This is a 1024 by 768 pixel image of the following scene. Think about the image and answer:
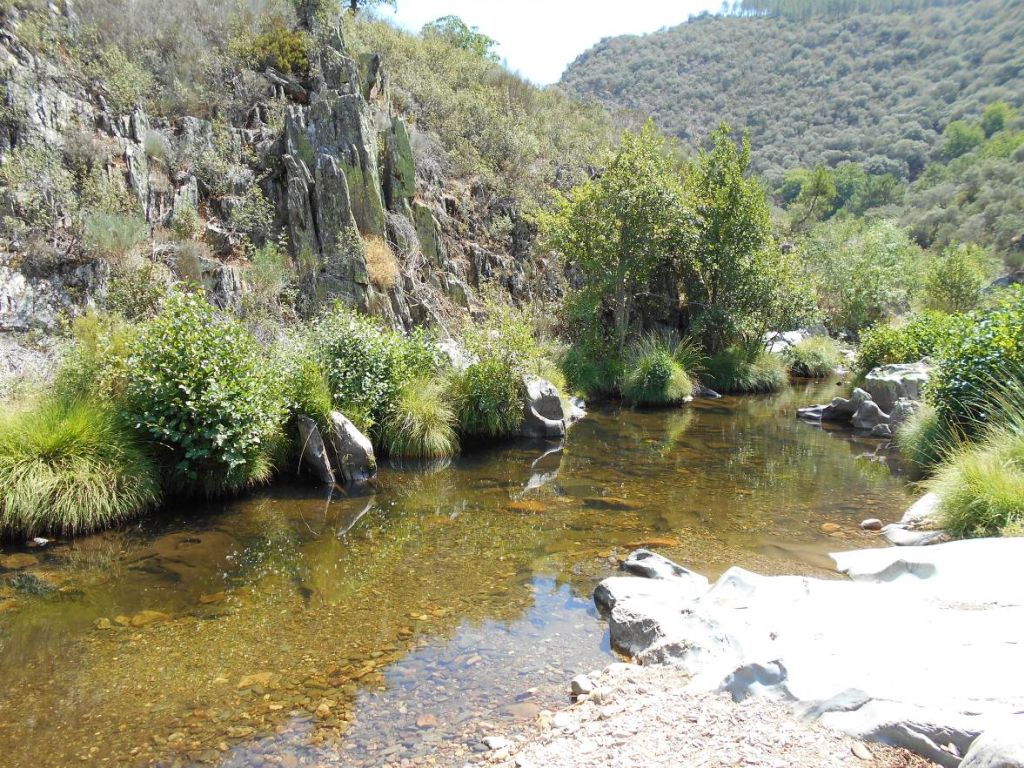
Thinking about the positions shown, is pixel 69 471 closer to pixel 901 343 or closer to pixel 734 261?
pixel 901 343

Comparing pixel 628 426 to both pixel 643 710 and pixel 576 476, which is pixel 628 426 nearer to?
pixel 576 476

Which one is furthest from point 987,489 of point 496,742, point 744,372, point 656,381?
point 744,372

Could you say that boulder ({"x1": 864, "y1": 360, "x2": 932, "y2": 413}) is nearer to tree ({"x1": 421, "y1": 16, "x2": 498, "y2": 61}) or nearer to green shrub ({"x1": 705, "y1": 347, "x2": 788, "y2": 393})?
green shrub ({"x1": 705, "y1": 347, "x2": 788, "y2": 393})

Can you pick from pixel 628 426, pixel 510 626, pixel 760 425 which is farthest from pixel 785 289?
pixel 510 626

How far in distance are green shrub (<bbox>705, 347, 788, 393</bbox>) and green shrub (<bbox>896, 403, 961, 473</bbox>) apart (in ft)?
32.9

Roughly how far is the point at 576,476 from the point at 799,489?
375 centimetres

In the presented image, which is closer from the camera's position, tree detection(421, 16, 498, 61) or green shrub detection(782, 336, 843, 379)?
green shrub detection(782, 336, 843, 379)

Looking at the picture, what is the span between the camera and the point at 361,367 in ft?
35.7

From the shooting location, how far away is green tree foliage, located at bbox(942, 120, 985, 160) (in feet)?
225

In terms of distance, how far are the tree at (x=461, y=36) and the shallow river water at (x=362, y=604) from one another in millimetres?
29721

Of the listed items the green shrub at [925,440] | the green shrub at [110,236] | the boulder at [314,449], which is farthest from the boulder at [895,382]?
the green shrub at [110,236]

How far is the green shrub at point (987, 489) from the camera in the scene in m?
6.22

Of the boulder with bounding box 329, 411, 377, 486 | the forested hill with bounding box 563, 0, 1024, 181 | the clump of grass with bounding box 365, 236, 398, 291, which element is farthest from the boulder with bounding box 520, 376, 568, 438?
the forested hill with bounding box 563, 0, 1024, 181

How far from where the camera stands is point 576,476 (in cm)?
1073
